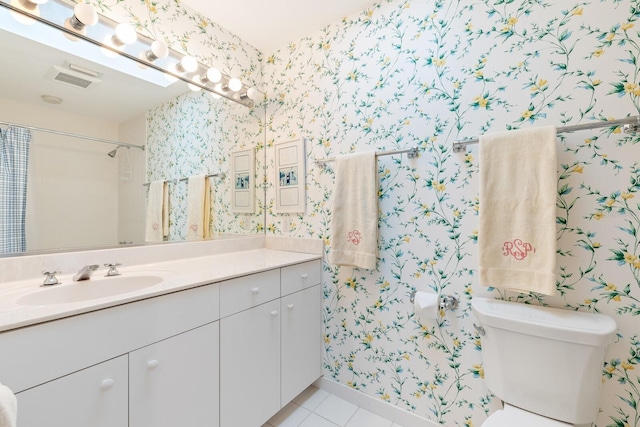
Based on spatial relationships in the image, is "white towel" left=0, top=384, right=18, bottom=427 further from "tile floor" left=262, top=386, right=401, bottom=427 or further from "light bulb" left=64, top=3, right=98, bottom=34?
"light bulb" left=64, top=3, right=98, bottom=34

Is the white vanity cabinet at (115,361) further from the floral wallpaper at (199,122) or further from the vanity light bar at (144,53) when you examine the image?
the vanity light bar at (144,53)

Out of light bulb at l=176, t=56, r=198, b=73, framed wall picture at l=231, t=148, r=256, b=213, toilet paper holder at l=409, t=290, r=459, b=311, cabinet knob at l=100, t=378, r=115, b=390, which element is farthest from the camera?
framed wall picture at l=231, t=148, r=256, b=213

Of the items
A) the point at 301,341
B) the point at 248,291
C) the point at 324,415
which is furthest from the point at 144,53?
the point at 324,415

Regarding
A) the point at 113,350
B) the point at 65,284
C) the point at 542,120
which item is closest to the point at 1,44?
the point at 65,284

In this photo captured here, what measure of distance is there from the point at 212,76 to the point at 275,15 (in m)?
0.55

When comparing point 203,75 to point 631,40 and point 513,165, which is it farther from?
point 631,40

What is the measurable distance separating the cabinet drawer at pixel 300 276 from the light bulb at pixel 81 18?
1411mm

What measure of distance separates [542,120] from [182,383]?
1772 millimetres

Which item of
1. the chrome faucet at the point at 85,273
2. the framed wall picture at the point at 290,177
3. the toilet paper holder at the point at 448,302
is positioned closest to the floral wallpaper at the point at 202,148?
the framed wall picture at the point at 290,177

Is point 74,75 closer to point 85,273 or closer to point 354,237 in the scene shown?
point 85,273

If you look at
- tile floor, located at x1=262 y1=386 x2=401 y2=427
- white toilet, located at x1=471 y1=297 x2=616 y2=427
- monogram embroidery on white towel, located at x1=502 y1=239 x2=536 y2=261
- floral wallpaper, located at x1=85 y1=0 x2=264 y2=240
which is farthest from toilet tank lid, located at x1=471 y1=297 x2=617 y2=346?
floral wallpaper, located at x1=85 y1=0 x2=264 y2=240

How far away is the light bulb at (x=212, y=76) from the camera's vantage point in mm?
1607

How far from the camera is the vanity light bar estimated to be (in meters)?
1.07

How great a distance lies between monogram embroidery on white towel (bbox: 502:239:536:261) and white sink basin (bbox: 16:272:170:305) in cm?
147
